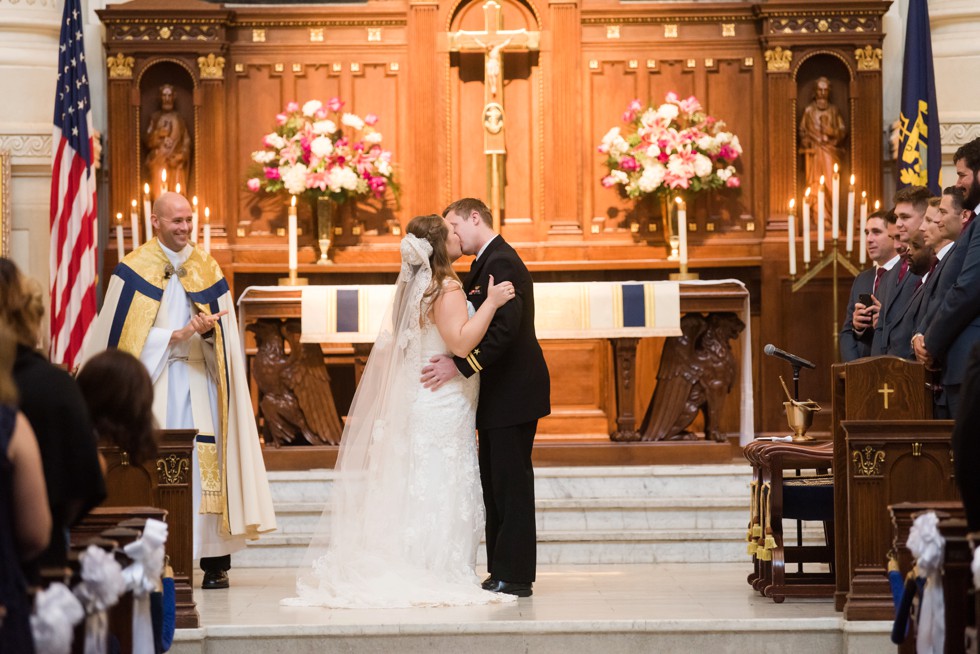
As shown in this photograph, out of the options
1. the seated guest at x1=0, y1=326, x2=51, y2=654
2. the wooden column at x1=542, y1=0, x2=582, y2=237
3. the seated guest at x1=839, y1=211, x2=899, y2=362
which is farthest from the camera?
the wooden column at x1=542, y1=0, x2=582, y2=237

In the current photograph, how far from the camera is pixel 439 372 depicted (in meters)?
6.67

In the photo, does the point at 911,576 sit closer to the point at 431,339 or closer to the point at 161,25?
the point at 431,339

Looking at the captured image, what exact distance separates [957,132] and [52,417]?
350 inches

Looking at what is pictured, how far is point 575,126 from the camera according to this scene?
11250mm

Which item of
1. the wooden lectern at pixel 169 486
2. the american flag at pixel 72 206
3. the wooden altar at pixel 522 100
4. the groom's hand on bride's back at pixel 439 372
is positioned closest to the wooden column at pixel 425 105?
the wooden altar at pixel 522 100

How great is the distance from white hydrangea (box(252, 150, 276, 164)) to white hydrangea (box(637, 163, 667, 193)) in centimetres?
270

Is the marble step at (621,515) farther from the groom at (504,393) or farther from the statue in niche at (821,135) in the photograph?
the statue in niche at (821,135)

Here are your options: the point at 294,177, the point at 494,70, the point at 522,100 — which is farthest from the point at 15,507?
the point at 522,100

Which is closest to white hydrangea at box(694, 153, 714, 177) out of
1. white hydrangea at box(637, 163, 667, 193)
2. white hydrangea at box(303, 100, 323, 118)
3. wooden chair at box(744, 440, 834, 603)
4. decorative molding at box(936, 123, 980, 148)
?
white hydrangea at box(637, 163, 667, 193)

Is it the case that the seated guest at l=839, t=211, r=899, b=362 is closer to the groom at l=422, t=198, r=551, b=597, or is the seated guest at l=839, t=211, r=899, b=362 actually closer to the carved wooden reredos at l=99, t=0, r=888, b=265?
the groom at l=422, t=198, r=551, b=597

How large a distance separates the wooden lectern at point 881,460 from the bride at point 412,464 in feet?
5.14

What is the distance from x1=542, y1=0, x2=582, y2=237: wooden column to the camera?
36.8ft

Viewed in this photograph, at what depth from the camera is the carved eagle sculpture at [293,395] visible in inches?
368

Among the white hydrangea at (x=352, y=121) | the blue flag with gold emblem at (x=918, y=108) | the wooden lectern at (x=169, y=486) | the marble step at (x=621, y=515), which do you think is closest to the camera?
the wooden lectern at (x=169, y=486)
